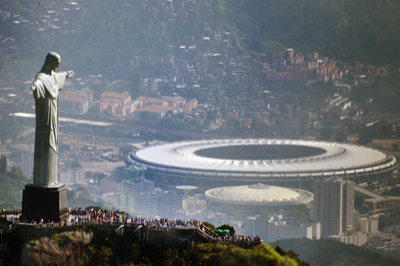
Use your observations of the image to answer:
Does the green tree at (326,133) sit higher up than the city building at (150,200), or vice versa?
the green tree at (326,133)

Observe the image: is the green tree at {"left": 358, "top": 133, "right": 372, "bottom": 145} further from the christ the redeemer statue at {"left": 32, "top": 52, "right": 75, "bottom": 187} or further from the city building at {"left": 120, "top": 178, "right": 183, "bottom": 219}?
the christ the redeemer statue at {"left": 32, "top": 52, "right": 75, "bottom": 187}

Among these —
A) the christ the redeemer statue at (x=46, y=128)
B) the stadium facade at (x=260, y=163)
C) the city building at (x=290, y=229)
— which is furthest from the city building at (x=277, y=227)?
the christ the redeemer statue at (x=46, y=128)

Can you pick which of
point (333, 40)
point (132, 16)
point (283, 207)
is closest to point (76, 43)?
point (132, 16)

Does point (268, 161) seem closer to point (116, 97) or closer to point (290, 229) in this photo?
point (290, 229)

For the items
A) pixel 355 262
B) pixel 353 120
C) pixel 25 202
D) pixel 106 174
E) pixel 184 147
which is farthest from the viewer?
pixel 353 120

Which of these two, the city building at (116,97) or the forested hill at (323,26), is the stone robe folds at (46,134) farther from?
the forested hill at (323,26)

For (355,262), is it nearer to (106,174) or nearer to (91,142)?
(106,174)

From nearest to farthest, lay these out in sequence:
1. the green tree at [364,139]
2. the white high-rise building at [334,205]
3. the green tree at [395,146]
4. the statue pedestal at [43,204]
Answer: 1. the statue pedestal at [43,204]
2. the white high-rise building at [334,205]
3. the green tree at [395,146]
4. the green tree at [364,139]
